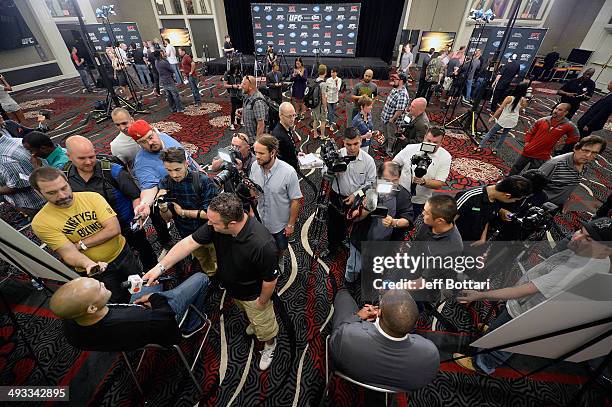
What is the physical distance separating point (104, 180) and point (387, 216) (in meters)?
2.68

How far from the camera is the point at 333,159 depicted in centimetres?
257

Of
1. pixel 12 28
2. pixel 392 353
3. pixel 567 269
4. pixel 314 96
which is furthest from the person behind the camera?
pixel 12 28

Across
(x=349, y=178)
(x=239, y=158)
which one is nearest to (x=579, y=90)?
(x=349, y=178)

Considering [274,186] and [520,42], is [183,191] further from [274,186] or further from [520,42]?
[520,42]

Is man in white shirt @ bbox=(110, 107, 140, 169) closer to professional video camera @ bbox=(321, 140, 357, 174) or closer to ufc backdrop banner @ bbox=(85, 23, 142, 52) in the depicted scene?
professional video camera @ bbox=(321, 140, 357, 174)

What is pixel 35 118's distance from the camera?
7.73m

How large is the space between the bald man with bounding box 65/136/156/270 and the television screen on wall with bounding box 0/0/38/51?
43.5 ft

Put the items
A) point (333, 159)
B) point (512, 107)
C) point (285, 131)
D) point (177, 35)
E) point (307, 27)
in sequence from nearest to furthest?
point (333, 159)
point (285, 131)
point (512, 107)
point (307, 27)
point (177, 35)

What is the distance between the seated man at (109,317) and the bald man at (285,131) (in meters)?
2.09

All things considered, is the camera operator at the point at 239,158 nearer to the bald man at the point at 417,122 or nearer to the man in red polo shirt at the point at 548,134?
the bald man at the point at 417,122

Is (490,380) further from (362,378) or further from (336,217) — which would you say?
(336,217)

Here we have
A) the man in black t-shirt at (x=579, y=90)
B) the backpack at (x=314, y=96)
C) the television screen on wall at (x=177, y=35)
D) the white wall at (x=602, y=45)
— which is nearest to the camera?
the backpack at (x=314, y=96)

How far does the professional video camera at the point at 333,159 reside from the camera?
99.5 inches

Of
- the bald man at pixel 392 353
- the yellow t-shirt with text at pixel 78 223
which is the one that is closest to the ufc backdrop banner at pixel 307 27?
the yellow t-shirt with text at pixel 78 223
